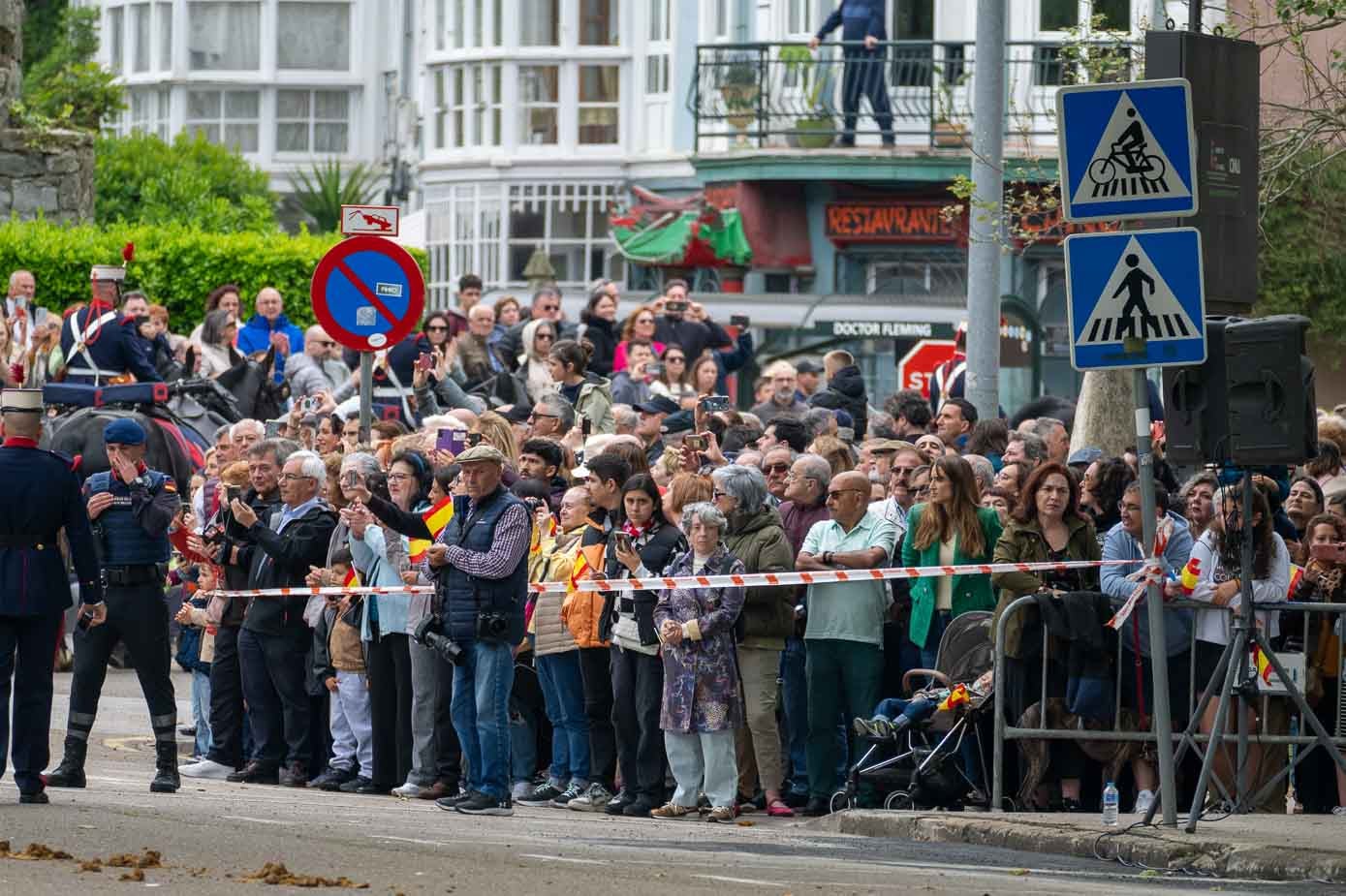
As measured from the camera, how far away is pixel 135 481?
1562 cm

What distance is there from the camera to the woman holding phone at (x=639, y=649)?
51.9 feet

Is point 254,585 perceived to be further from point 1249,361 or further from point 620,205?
point 620,205

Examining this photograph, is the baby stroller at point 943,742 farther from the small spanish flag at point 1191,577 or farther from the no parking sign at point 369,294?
the no parking sign at point 369,294

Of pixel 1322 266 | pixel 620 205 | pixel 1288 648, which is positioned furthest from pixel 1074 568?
pixel 620 205

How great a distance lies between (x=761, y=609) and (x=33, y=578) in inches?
150

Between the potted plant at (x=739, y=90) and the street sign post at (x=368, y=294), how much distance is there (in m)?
19.7

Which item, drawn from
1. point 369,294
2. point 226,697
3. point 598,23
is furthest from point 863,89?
point 226,697

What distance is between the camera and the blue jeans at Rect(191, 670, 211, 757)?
60.2 ft

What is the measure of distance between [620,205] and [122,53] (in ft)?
69.1

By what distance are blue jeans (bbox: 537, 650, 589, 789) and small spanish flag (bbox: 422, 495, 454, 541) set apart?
0.95 m

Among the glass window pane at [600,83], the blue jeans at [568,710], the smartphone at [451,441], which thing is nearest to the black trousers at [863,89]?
the glass window pane at [600,83]

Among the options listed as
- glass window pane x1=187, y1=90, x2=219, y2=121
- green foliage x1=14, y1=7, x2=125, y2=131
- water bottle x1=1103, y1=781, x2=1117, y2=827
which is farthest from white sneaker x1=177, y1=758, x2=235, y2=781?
glass window pane x1=187, y1=90, x2=219, y2=121

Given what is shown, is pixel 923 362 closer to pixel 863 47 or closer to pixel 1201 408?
pixel 863 47

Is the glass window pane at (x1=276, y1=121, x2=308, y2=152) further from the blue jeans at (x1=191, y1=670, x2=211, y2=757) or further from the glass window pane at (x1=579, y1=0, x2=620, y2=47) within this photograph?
the blue jeans at (x1=191, y1=670, x2=211, y2=757)
